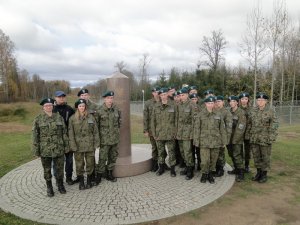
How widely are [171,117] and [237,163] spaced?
1902 millimetres

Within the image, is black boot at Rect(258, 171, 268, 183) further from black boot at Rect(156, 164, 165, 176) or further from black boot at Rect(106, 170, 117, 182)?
black boot at Rect(106, 170, 117, 182)

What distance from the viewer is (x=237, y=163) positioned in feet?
21.5

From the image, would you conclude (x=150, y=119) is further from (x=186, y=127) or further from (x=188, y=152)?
(x=188, y=152)

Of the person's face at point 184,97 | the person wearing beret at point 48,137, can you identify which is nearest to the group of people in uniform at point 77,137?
the person wearing beret at point 48,137

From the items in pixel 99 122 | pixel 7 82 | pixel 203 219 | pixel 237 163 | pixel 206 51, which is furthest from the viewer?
pixel 7 82

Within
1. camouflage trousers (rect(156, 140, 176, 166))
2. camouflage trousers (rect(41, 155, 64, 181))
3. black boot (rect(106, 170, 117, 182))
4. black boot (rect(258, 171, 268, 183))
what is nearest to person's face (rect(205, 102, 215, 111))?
camouflage trousers (rect(156, 140, 176, 166))

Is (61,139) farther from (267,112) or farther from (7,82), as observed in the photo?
(7,82)

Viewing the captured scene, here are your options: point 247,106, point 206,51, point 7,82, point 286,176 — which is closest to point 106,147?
point 247,106

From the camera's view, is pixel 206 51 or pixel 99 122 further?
pixel 206 51

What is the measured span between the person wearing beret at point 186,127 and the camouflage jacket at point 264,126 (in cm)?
141

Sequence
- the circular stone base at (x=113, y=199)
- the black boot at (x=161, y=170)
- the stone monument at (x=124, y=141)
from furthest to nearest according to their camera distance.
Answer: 1. the black boot at (x=161, y=170)
2. the stone monument at (x=124, y=141)
3. the circular stone base at (x=113, y=199)

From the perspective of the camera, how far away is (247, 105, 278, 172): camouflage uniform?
613 cm

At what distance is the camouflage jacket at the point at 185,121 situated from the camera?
21.3 feet

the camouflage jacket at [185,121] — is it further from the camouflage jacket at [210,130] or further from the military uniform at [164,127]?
the camouflage jacket at [210,130]
